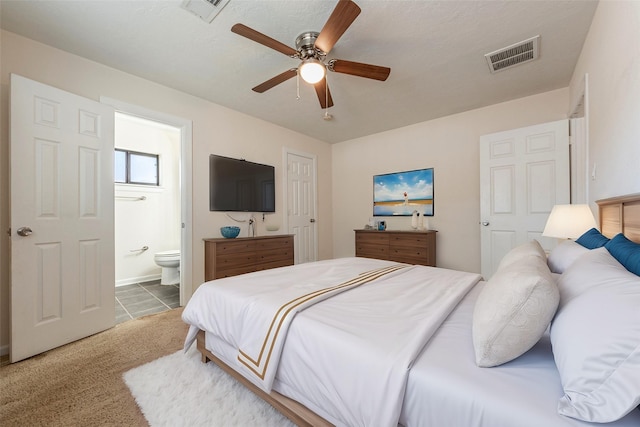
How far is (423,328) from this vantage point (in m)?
0.98

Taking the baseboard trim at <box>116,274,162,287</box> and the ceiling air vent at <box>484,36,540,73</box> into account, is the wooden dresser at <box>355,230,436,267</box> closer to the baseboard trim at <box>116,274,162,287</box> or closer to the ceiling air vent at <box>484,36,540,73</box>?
the ceiling air vent at <box>484,36,540,73</box>

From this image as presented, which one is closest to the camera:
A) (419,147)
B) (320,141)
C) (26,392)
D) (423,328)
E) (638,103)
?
(423,328)

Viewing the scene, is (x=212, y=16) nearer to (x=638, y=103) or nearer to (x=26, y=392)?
(x=638, y=103)

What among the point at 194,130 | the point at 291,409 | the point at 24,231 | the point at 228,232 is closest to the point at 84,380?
the point at 24,231

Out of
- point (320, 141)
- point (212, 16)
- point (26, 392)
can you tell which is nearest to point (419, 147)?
point (320, 141)

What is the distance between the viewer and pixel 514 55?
2.41 m

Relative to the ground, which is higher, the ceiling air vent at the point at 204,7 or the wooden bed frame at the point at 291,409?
the ceiling air vent at the point at 204,7

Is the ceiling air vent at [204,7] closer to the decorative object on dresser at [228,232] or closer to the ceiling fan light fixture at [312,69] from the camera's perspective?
the ceiling fan light fixture at [312,69]

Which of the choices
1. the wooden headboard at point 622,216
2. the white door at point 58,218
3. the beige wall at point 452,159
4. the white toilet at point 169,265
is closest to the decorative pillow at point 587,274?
the wooden headboard at point 622,216

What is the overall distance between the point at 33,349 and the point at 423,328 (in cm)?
283

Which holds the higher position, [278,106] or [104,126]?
[278,106]

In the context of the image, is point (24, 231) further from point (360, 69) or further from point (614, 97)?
point (614, 97)

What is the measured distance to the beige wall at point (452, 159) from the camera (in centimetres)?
328

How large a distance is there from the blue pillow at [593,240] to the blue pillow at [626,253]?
0.24 m
